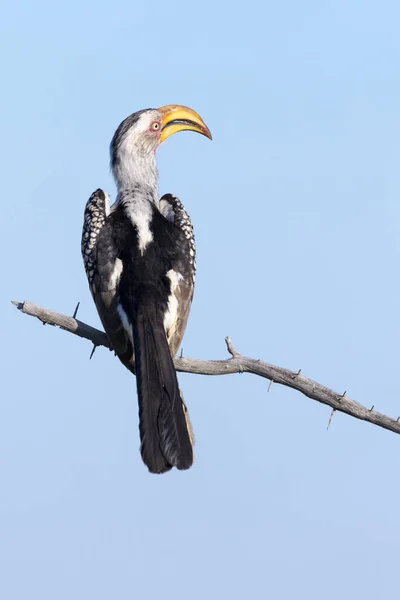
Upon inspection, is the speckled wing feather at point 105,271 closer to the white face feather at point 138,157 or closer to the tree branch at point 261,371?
the tree branch at point 261,371

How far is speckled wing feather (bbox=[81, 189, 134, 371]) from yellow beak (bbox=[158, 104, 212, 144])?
1.45m

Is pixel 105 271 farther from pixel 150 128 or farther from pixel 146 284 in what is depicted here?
pixel 150 128

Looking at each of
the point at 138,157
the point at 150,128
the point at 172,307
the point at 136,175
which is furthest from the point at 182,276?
the point at 150,128

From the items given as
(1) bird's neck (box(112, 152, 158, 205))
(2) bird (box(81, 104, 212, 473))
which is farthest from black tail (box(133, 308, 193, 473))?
(1) bird's neck (box(112, 152, 158, 205))

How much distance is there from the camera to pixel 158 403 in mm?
6348

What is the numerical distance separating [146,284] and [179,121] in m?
2.61

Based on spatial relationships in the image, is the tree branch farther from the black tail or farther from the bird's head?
the bird's head

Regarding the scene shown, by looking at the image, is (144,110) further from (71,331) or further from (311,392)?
(311,392)

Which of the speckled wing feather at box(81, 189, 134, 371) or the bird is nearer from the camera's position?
the bird

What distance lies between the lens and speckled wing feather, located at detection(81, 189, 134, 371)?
682cm

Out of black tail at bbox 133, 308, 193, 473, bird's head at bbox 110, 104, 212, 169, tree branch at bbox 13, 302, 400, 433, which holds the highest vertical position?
bird's head at bbox 110, 104, 212, 169

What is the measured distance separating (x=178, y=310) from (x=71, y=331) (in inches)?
32.0

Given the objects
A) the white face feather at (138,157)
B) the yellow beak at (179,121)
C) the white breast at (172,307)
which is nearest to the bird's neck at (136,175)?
the white face feather at (138,157)

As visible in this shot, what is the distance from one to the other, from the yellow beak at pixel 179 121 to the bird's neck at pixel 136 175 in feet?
1.46
